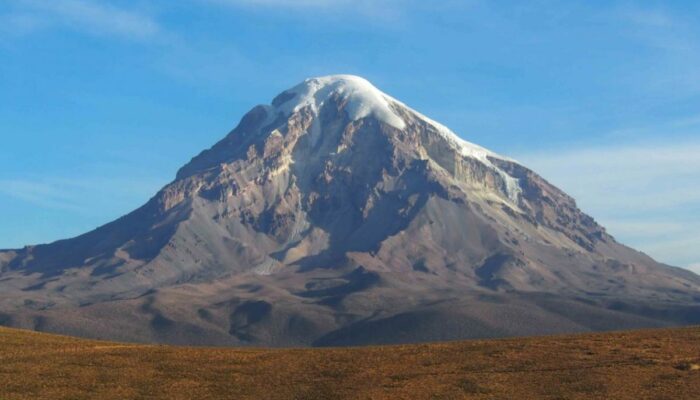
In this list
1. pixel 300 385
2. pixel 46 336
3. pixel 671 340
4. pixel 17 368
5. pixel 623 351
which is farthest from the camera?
pixel 46 336

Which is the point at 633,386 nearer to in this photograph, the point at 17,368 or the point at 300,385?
the point at 300,385

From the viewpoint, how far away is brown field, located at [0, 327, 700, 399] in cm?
7088

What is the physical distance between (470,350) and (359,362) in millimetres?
10109

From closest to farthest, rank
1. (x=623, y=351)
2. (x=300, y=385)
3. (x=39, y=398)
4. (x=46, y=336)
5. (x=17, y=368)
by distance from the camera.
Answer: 1. (x=39, y=398)
2. (x=300, y=385)
3. (x=17, y=368)
4. (x=623, y=351)
5. (x=46, y=336)

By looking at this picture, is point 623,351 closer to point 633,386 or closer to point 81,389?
point 633,386

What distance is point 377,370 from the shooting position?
79000 mm

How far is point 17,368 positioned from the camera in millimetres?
79688

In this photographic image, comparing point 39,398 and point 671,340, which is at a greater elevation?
point 671,340

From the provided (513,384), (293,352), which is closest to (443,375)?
(513,384)

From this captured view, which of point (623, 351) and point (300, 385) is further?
point (623, 351)

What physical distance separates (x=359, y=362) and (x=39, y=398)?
24.5 m

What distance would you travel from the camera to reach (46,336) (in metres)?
106

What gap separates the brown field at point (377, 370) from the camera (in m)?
70.9

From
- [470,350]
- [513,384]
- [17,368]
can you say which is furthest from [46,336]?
[513,384]
